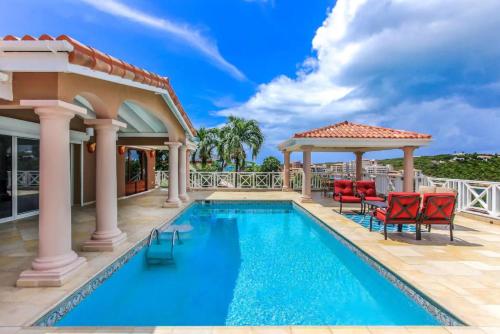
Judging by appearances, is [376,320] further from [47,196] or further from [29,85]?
[29,85]

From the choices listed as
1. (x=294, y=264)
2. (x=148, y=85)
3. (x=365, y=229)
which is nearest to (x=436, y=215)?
(x=365, y=229)

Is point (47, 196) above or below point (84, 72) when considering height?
below

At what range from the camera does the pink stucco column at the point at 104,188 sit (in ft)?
17.1

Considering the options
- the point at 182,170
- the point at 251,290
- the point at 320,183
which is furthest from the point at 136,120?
the point at 320,183

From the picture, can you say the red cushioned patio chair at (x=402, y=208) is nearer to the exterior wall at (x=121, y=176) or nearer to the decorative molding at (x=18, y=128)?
the decorative molding at (x=18, y=128)

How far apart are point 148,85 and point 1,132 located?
4609mm

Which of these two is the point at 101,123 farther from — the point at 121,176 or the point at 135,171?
the point at 135,171

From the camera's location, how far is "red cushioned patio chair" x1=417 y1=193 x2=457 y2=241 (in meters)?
5.98

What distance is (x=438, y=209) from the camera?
19.9 ft

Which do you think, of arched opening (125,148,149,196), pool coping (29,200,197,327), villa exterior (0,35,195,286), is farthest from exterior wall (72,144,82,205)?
pool coping (29,200,197,327)

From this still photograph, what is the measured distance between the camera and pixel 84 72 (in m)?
3.96

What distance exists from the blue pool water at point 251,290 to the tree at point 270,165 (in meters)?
12.8

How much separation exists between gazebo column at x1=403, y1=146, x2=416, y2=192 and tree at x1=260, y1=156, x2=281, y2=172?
9.48 meters

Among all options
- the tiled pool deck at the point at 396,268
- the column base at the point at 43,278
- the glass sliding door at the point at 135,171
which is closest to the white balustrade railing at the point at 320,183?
the tiled pool deck at the point at 396,268
